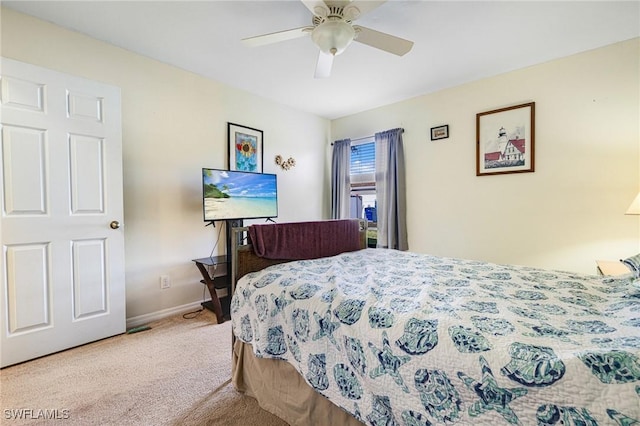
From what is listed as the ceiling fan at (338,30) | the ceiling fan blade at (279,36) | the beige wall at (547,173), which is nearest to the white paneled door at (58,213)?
the ceiling fan blade at (279,36)

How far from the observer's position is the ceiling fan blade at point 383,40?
1.66 m

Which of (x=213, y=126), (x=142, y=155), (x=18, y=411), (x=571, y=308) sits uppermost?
(x=213, y=126)

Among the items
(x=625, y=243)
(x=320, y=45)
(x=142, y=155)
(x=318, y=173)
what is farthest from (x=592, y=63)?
(x=142, y=155)

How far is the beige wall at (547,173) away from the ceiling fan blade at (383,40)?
161cm

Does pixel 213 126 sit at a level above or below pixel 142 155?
Result: above

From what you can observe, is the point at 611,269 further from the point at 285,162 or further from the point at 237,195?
the point at 285,162

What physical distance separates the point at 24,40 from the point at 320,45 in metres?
2.07

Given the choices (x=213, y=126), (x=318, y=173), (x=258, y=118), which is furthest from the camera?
(x=318, y=173)

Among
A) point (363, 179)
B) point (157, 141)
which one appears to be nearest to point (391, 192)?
point (363, 179)

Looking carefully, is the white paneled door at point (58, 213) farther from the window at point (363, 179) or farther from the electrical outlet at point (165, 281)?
the window at point (363, 179)

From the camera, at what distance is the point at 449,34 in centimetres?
211

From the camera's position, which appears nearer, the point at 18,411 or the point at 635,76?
the point at 18,411

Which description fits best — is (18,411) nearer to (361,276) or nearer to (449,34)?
(361,276)

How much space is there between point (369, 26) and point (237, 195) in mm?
1801
